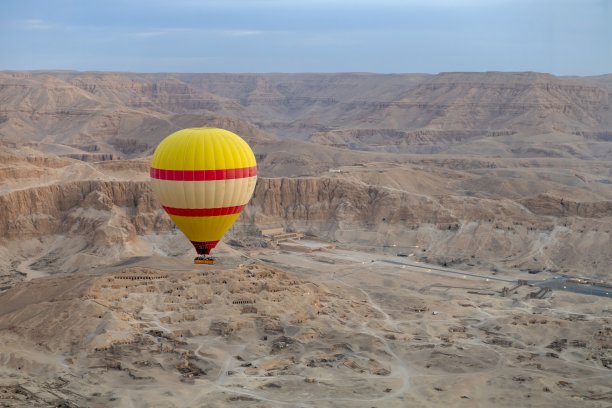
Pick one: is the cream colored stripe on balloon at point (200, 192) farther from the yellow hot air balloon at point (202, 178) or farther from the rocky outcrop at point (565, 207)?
the rocky outcrop at point (565, 207)

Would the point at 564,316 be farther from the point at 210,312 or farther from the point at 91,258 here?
the point at 91,258

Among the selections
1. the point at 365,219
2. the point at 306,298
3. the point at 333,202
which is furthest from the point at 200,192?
the point at 333,202

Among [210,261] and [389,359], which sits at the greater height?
[210,261]

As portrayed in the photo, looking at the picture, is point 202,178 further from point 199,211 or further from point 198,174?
point 199,211

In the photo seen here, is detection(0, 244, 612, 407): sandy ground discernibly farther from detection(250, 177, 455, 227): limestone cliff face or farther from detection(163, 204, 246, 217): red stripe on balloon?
detection(250, 177, 455, 227): limestone cliff face

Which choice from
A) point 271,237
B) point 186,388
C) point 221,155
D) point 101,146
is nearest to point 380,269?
point 271,237

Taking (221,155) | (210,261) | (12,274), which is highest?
(221,155)

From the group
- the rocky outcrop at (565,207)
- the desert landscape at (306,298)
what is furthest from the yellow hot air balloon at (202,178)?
the rocky outcrop at (565,207)

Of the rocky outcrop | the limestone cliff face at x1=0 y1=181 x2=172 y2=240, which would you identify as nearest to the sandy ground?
the limestone cliff face at x1=0 y1=181 x2=172 y2=240
